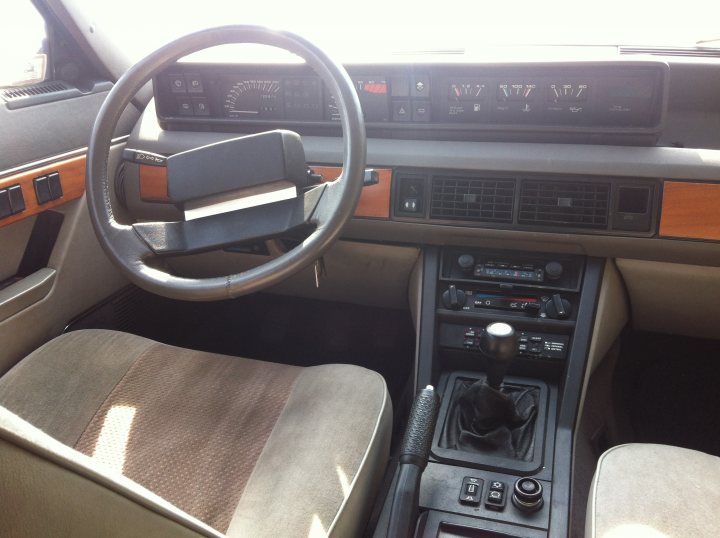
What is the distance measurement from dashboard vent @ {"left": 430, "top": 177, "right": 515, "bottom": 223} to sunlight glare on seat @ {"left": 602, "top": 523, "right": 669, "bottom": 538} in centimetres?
68

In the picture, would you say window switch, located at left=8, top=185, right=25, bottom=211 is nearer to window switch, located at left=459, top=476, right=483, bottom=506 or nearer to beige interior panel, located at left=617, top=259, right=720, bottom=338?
window switch, located at left=459, top=476, right=483, bottom=506

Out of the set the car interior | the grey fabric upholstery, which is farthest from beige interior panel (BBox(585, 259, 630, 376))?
the grey fabric upholstery

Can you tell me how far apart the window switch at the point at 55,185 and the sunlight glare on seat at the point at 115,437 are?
20.0 inches

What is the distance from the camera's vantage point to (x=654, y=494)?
1.00 metres

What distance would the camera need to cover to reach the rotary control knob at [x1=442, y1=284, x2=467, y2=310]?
152 centimetres

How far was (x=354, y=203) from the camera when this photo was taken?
114 centimetres

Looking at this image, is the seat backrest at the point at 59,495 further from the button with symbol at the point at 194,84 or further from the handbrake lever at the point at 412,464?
the button with symbol at the point at 194,84

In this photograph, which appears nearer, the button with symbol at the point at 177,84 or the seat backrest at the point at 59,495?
the seat backrest at the point at 59,495

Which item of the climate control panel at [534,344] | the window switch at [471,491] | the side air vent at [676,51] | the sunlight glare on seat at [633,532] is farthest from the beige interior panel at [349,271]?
the sunlight glare on seat at [633,532]

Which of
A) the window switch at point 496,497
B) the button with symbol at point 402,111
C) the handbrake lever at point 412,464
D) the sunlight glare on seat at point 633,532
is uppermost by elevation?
the button with symbol at point 402,111

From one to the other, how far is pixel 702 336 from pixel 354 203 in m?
1.05

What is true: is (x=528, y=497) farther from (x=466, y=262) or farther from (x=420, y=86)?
(x=420, y=86)

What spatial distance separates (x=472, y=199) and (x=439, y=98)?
22 centimetres

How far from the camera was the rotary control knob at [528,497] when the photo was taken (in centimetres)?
119
